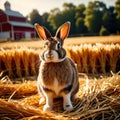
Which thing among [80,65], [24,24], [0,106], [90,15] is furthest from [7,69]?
[90,15]

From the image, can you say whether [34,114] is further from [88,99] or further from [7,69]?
[7,69]

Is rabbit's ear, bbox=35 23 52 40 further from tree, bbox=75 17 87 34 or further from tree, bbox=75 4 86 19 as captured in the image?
tree, bbox=75 4 86 19

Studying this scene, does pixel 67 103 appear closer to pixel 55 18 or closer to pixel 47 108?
pixel 47 108

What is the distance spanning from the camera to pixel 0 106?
2957mm

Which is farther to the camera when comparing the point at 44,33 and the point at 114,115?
the point at 44,33

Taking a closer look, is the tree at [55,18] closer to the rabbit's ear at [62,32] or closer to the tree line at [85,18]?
the tree line at [85,18]

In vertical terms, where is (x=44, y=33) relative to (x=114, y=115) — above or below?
above

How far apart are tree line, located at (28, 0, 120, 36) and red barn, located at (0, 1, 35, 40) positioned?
16.4ft

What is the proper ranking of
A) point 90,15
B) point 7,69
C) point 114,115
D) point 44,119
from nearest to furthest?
point 44,119, point 114,115, point 7,69, point 90,15

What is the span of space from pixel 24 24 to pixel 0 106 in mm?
40367

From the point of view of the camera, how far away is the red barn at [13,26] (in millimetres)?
39469

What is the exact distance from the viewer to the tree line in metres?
46.4

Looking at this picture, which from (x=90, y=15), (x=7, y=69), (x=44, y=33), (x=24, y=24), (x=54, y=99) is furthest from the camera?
(x=90, y=15)

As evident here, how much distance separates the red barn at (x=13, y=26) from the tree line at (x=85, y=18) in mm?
4994
